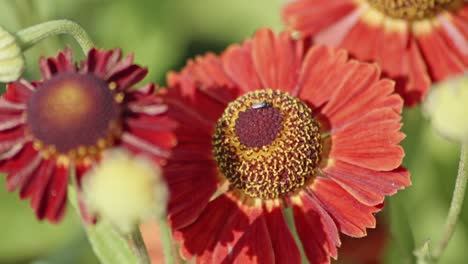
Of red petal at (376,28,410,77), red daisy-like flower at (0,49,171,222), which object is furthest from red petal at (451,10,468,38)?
red daisy-like flower at (0,49,171,222)

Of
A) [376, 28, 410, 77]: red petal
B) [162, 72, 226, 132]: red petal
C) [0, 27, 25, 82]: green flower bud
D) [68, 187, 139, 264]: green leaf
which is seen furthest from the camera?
[376, 28, 410, 77]: red petal

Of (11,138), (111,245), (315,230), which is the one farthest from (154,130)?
(315,230)

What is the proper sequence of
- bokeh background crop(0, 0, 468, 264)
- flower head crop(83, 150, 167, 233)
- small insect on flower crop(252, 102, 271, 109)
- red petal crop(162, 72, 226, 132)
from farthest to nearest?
bokeh background crop(0, 0, 468, 264) → red petal crop(162, 72, 226, 132) → small insect on flower crop(252, 102, 271, 109) → flower head crop(83, 150, 167, 233)

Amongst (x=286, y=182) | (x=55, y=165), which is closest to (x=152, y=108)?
(x=55, y=165)

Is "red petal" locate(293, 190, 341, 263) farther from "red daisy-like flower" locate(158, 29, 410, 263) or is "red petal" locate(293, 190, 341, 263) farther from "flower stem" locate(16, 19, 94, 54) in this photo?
"flower stem" locate(16, 19, 94, 54)

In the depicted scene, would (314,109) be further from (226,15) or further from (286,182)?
(226,15)

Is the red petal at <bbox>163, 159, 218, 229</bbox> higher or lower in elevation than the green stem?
lower

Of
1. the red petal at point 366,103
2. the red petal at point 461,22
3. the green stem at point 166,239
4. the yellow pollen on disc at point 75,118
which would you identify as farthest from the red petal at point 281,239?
the red petal at point 461,22
